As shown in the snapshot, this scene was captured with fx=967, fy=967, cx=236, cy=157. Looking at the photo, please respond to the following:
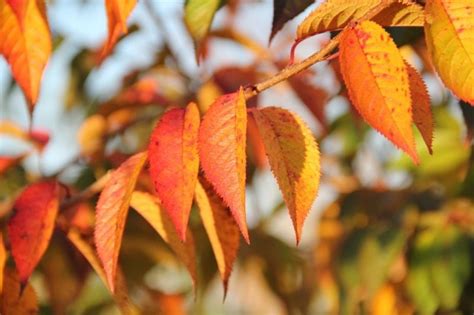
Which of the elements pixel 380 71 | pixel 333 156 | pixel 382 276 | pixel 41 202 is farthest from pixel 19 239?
pixel 333 156

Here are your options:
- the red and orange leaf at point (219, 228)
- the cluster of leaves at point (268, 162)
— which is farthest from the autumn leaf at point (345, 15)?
the red and orange leaf at point (219, 228)

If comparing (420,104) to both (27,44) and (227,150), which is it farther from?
(27,44)

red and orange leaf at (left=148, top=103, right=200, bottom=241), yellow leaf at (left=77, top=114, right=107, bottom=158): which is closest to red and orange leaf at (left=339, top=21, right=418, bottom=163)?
red and orange leaf at (left=148, top=103, right=200, bottom=241)

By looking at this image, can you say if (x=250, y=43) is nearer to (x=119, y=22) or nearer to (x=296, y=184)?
(x=119, y=22)

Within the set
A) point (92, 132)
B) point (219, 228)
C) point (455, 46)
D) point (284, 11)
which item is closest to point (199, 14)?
point (284, 11)

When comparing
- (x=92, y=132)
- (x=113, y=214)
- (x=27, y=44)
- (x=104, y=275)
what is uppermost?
(x=27, y=44)

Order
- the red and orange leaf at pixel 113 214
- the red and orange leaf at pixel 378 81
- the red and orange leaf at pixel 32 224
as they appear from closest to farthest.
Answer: the red and orange leaf at pixel 378 81 < the red and orange leaf at pixel 113 214 < the red and orange leaf at pixel 32 224

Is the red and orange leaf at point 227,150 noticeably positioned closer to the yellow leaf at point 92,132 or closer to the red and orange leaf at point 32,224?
the red and orange leaf at point 32,224
